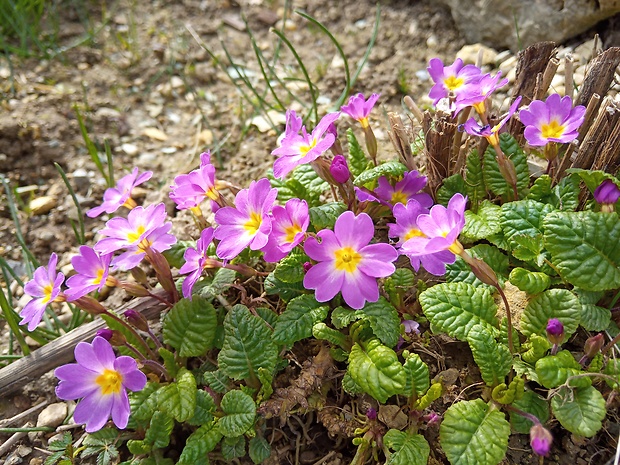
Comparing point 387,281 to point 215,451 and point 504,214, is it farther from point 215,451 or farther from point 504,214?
point 215,451

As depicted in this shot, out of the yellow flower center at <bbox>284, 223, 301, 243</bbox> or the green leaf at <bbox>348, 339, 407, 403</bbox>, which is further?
the yellow flower center at <bbox>284, 223, 301, 243</bbox>

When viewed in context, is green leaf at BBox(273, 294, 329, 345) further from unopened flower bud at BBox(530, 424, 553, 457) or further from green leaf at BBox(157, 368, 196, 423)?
unopened flower bud at BBox(530, 424, 553, 457)

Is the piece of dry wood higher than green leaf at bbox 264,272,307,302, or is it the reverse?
green leaf at bbox 264,272,307,302

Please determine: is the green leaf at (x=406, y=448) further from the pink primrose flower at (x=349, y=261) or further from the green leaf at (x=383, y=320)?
the pink primrose flower at (x=349, y=261)

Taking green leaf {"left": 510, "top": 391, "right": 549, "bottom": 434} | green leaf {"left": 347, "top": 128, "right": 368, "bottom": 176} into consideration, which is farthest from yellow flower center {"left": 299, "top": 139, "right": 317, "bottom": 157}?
green leaf {"left": 510, "top": 391, "right": 549, "bottom": 434}

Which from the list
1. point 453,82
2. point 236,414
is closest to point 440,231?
point 453,82

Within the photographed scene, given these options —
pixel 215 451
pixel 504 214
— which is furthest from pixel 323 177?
pixel 215 451
